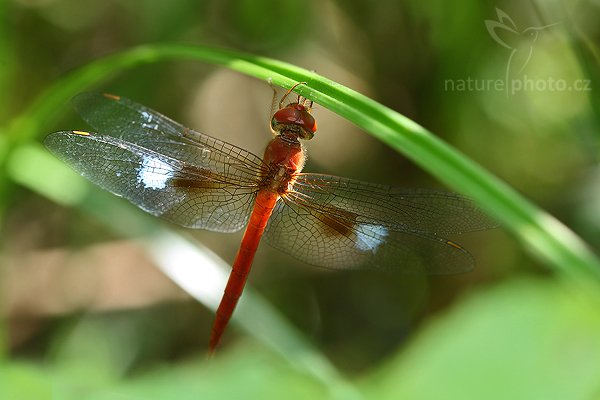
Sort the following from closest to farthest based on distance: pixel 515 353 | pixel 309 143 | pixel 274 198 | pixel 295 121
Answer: pixel 515 353
pixel 295 121
pixel 274 198
pixel 309 143

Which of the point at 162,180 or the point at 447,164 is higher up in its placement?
the point at 162,180

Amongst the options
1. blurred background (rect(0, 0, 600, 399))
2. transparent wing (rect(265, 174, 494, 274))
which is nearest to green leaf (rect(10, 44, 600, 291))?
transparent wing (rect(265, 174, 494, 274))

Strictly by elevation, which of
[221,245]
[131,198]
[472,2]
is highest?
[472,2]

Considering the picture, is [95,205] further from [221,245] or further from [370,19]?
[370,19]

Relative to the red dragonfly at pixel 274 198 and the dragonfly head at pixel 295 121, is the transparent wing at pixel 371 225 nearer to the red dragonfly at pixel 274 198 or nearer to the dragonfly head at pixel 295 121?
the red dragonfly at pixel 274 198

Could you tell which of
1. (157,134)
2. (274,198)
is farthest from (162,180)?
(274,198)

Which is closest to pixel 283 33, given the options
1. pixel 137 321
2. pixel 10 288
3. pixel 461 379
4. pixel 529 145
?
pixel 529 145

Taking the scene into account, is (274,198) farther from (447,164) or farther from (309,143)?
(309,143)

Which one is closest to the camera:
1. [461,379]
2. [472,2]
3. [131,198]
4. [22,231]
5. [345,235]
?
[461,379]
